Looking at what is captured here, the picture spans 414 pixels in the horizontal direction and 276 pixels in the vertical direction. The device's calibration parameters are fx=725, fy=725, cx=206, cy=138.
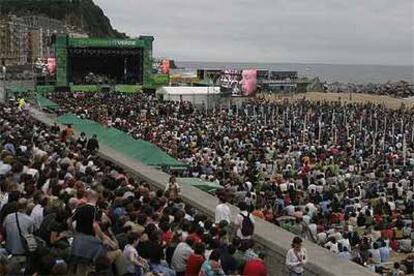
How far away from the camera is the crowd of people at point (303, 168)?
13.4 meters

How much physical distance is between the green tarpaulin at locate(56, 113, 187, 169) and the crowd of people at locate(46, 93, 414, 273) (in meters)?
1.48

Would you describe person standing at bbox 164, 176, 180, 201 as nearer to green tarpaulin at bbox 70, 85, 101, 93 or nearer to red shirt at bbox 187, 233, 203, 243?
red shirt at bbox 187, 233, 203, 243

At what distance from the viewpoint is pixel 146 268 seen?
751cm

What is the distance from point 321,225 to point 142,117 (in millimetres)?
24902

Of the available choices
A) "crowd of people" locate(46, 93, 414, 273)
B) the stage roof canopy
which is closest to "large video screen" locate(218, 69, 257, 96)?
the stage roof canopy

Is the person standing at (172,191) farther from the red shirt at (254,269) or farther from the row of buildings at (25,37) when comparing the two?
the row of buildings at (25,37)

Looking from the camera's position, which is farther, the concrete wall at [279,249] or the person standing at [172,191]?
the person standing at [172,191]

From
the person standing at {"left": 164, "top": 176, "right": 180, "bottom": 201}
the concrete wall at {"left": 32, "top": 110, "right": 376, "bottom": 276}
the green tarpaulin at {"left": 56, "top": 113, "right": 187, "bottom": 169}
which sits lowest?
the green tarpaulin at {"left": 56, "top": 113, "right": 187, "bottom": 169}

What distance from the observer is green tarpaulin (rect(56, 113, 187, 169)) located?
1880 cm

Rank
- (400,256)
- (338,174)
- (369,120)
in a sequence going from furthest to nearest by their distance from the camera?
(369,120), (338,174), (400,256)

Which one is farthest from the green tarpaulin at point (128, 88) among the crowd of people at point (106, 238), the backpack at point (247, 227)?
the backpack at point (247, 227)

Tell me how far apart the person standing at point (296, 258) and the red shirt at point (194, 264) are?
108 cm

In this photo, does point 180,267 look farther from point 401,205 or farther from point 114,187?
point 401,205

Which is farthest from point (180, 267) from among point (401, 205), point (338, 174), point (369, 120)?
point (369, 120)
